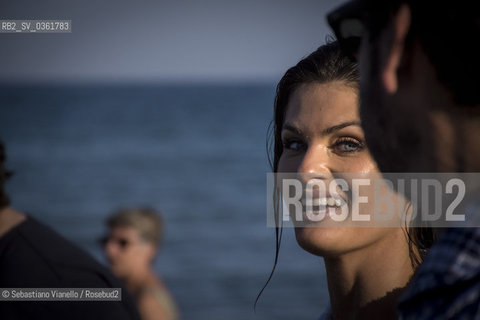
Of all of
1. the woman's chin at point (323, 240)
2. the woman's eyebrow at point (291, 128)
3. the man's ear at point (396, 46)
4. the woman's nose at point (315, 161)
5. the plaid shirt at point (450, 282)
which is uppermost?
the man's ear at point (396, 46)

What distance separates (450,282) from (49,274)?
2408mm

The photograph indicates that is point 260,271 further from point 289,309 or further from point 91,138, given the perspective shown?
point 91,138

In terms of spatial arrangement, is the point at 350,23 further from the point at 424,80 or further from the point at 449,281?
the point at 449,281

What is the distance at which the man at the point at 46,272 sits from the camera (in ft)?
10.2

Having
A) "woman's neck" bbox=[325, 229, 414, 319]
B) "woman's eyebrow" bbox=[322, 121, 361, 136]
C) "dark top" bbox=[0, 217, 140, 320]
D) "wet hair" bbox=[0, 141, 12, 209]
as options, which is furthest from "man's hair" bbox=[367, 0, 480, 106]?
"wet hair" bbox=[0, 141, 12, 209]

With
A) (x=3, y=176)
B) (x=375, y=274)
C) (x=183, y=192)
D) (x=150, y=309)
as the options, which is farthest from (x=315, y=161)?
(x=183, y=192)

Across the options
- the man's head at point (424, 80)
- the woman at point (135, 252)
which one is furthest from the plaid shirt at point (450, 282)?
the woman at point (135, 252)

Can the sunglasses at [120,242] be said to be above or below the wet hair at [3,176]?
below

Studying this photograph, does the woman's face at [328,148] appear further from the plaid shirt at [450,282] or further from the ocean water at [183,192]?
the ocean water at [183,192]

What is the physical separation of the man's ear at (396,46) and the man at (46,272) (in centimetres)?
226

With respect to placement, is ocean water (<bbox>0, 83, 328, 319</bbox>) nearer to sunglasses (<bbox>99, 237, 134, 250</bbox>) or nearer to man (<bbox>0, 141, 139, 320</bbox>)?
sunglasses (<bbox>99, 237, 134, 250</bbox>)

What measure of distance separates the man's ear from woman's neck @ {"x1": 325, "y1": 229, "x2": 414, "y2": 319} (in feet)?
3.72

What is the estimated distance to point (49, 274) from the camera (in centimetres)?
315

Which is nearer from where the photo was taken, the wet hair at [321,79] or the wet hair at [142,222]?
the wet hair at [321,79]
